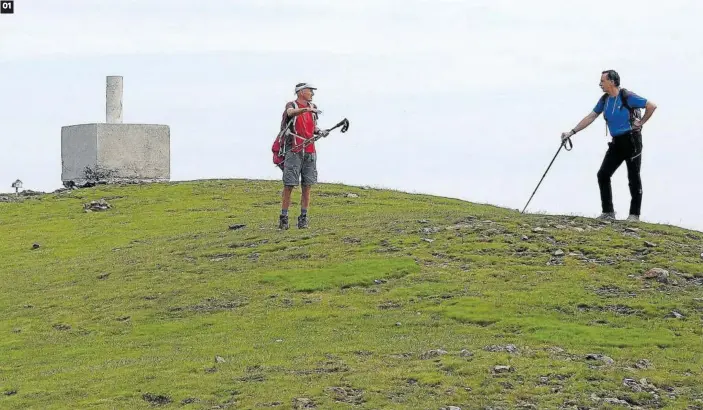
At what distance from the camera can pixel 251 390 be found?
46.8 ft

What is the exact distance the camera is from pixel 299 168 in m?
24.2

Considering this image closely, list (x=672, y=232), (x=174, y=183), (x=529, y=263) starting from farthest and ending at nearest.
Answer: (x=174, y=183)
(x=672, y=232)
(x=529, y=263)

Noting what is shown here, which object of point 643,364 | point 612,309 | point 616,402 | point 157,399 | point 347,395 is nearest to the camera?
point 616,402

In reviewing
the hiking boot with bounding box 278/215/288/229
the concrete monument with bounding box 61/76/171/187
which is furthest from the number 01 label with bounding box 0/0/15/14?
the hiking boot with bounding box 278/215/288/229

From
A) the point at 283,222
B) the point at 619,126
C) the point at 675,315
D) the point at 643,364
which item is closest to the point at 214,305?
the point at 283,222

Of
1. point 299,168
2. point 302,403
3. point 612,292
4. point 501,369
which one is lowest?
point 302,403

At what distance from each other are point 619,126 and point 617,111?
0.26 m

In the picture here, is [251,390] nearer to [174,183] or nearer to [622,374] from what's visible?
[622,374]

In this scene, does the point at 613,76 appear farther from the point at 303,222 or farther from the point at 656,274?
the point at 303,222

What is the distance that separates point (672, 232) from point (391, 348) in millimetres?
8749

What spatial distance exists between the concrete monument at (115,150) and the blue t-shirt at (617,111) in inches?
747

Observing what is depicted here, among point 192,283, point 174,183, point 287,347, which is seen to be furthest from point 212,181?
point 287,347

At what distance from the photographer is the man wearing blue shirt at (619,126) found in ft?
72.3

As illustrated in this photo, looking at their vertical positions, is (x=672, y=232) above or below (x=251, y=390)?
above
